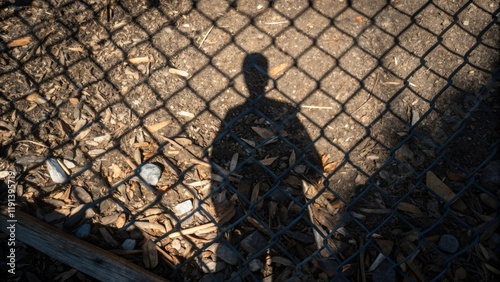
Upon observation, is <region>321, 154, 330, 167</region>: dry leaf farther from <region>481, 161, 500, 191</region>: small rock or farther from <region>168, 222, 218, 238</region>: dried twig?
<region>481, 161, 500, 191</region>: small rock

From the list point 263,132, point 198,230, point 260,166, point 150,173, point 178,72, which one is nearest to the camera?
point 198,230

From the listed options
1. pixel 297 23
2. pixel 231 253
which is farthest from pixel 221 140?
pixel 297 23

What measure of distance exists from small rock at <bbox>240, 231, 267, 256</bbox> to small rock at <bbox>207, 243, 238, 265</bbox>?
0.22 feet

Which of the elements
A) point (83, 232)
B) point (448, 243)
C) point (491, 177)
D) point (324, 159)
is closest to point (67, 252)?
point (83, 232)

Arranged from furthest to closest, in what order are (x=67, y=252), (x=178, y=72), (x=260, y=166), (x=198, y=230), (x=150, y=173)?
(x=178, y=72) < (x=260, y=166) < (x=150, y=173) < (x=198, y=230) < (x=67, y=252)

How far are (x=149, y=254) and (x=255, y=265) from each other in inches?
21.0

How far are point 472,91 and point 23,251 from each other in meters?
2.67

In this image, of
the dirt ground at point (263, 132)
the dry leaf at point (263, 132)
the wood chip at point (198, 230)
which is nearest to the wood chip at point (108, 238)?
the dirt ground at point (263, 132)

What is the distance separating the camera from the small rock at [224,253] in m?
2.16

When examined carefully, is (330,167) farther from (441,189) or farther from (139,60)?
(139,60)

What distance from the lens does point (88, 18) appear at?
9.19ft

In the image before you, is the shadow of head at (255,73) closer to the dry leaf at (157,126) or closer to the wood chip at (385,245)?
the dry leaf at (157,126)

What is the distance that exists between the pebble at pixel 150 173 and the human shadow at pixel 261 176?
0.31 m

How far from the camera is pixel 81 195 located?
2.24m
